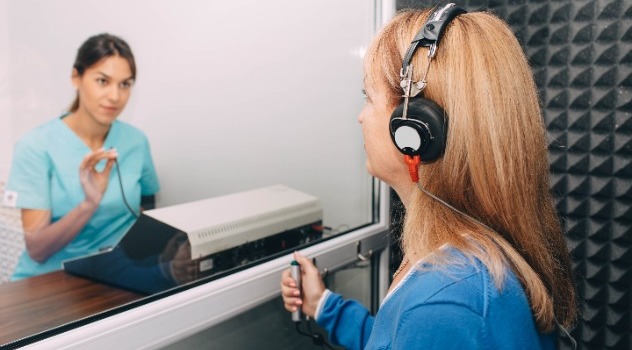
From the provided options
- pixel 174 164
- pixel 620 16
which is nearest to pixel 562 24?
pixel 620 16

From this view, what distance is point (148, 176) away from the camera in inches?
73.6

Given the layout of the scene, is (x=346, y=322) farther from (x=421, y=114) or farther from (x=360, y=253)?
(x=421, y=114)

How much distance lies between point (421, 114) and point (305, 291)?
0.55 metres

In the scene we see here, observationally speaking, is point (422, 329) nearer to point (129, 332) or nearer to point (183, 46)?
point (129, 332)

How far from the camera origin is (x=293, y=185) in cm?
180

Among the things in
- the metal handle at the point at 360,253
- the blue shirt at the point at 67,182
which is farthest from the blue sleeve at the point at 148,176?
the metal handle at the point at 360,253

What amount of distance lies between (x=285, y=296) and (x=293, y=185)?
774 mm

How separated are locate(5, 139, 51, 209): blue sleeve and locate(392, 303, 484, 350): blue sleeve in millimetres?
1272

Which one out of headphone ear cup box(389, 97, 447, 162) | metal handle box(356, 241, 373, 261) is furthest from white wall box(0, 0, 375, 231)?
headphone ear cup box(389, 97, 447, 162)

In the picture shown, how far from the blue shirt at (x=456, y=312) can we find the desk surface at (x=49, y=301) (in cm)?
54

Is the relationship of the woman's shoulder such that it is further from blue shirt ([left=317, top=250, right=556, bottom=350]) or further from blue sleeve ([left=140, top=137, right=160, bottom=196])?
blue sleeve ([left=140, top=137, right=160, bottom=196])

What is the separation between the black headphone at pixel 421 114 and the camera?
66cm

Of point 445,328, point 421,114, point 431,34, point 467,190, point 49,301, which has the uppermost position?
point 431,34

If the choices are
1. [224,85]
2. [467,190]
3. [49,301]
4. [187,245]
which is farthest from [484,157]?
[224,85]
